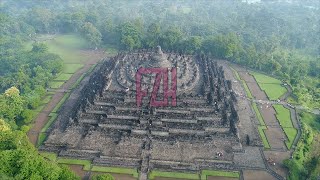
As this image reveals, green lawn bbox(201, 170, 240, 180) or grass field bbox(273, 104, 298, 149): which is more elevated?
green lawn bbox(201, 170, 240, 180)

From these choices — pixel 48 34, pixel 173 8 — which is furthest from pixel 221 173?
pixel 173 8

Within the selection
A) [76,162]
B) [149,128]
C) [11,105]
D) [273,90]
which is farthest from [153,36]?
[76,162]

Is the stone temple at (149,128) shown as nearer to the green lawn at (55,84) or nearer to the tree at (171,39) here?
the green lawn at (55,84)

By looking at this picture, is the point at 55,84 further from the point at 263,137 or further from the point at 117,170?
the point at 263,137

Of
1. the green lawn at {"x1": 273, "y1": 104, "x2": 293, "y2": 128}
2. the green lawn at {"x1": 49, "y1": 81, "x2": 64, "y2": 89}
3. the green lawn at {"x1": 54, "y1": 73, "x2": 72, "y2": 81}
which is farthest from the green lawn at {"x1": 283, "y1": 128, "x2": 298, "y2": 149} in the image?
the green lawn at {"x1": 54, "y1": 73, "x2": 72, "y2": 81}

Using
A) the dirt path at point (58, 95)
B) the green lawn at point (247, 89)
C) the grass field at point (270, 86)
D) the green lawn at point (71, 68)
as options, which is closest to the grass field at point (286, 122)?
the grass field at point (270, 86)

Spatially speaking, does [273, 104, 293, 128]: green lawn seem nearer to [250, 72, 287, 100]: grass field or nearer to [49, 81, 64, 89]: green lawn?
[250, 72, 287, 100]: grass field

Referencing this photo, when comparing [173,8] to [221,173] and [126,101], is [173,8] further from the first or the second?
[221,173]
